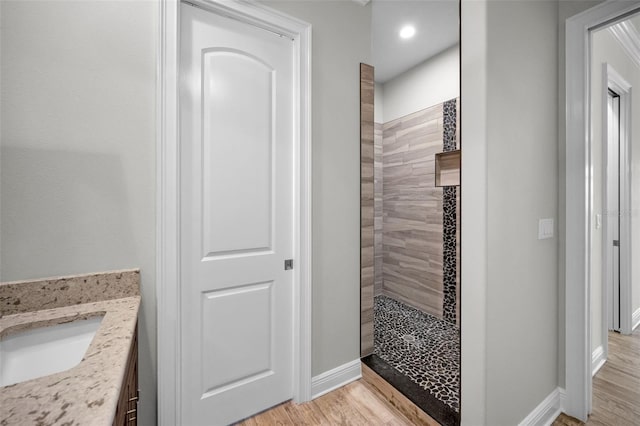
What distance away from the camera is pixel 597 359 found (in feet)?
6.98

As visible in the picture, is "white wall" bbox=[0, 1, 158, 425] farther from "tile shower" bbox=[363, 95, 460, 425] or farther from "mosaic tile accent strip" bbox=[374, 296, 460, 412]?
"mosaic tile accent strip" bbox=[374, 296, 460, 412]

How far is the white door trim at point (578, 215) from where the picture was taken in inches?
62.5

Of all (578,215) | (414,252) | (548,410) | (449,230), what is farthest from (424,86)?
(548,410)

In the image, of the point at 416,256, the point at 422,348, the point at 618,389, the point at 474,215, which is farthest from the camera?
the point at 416,256

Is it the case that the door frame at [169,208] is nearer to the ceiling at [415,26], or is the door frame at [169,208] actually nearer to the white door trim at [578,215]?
the ceiling at [415,26]

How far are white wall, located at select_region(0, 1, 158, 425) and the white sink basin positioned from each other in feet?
0.89

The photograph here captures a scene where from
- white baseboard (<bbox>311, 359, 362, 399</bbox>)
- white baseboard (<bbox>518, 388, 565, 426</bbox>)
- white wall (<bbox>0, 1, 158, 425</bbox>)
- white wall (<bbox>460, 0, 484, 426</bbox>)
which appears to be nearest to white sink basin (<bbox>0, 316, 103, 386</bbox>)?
white wall (<bbox>0, 1, 158, 425</bbox>)

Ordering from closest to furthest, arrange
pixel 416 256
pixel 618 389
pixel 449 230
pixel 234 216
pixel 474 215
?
pixel 474 215
pixel 234 216
pixel 618 389
pixel 449 230
pixel 416 256

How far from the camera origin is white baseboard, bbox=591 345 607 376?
207 centimetres

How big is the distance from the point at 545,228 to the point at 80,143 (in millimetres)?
Answer: 2396

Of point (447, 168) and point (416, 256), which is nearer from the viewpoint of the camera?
point (447, 168)

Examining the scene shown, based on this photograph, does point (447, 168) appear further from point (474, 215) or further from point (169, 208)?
point (169, 208)

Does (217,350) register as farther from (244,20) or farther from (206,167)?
(244,20)

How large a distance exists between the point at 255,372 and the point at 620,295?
3.26 metres
